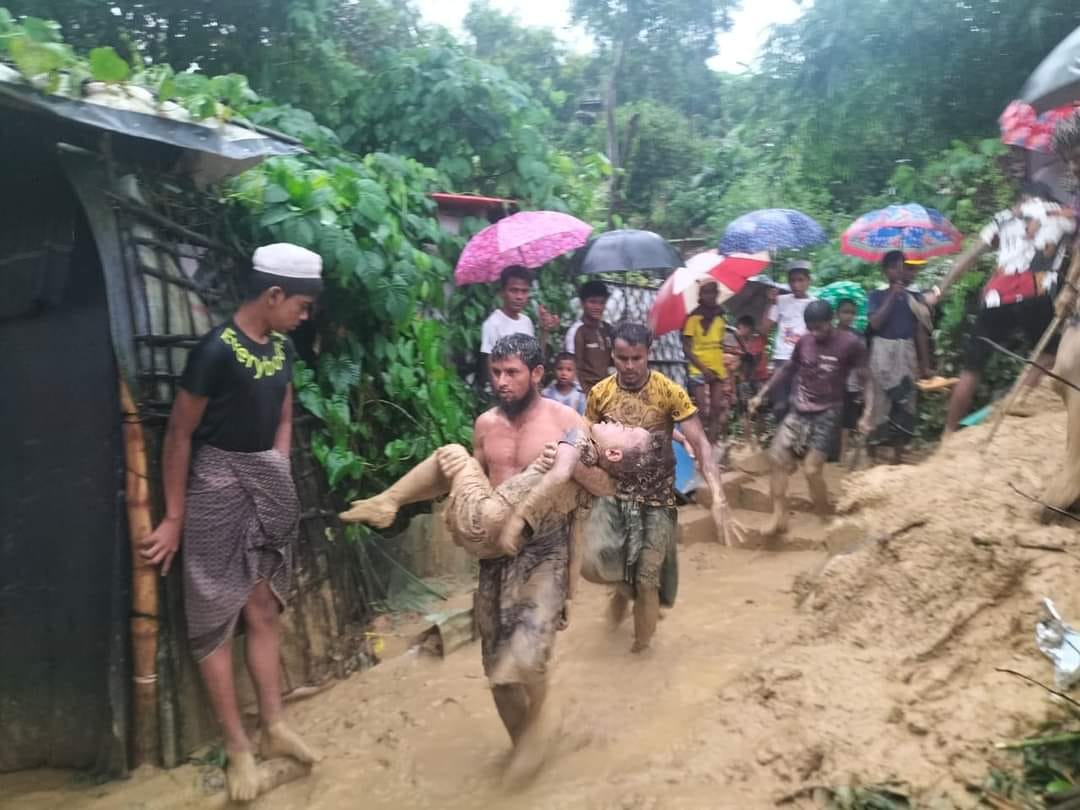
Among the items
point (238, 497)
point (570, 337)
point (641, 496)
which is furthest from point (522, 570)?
point (570, 337)

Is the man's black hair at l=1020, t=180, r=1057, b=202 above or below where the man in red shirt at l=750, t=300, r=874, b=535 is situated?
above

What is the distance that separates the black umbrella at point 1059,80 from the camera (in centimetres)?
403

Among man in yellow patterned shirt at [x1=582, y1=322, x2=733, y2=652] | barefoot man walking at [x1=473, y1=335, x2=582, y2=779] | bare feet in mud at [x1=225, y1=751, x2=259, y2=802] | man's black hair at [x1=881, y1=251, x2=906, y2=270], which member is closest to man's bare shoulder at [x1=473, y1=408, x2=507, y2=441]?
barefoot man walking at [x1=473, y1=335, x2=582, y2=779]

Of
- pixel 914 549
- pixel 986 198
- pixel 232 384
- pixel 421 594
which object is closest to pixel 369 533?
pixel 421 594

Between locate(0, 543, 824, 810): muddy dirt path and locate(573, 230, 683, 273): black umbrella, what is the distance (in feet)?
10.9

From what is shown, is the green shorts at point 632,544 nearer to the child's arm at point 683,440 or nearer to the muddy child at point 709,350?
the child's arm at point 683,440

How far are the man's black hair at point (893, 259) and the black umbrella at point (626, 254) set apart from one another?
1.79 m

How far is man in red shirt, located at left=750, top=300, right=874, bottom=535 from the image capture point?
20.4 feet

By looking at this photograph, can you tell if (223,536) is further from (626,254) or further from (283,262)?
(626,254)

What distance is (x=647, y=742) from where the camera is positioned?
354 cm

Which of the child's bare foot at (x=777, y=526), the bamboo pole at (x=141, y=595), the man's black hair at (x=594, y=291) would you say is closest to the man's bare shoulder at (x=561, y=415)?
the bamboo pole at (x=141, y=595)

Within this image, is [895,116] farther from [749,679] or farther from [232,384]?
[232,384]

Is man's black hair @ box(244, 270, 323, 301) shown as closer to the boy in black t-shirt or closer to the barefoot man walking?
the boy in black t-shirt

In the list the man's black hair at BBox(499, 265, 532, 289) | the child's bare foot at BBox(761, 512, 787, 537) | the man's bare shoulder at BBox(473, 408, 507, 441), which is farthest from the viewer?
the man's black hair at BBox(499, 265, 532, 289)
